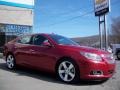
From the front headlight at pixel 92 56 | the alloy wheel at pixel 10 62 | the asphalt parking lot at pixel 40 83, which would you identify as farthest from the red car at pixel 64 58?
the alloy wheel at pixel 10 62

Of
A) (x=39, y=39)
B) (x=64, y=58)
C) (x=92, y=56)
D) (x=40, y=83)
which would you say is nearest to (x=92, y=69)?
(x=92, y=56)

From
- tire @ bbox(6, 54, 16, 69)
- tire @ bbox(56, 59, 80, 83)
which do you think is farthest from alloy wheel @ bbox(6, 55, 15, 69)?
tire @ bbox(56, 59, 80, 83)

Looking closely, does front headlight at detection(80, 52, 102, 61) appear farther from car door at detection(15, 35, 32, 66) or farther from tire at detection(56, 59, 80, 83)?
car door at detection(15, 35, 32, 66)

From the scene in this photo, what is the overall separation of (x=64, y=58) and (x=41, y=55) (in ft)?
3.20

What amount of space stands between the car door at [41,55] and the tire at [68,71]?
32cm

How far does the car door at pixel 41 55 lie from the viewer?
9570mm

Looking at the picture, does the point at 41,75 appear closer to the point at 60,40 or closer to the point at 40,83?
the point at 60,40

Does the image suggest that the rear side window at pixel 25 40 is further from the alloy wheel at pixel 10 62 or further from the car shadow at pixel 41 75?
the car shadow at pixel 41 75

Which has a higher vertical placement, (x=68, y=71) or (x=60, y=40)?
(x=60, y=40)

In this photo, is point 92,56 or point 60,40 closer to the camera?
point 92,56

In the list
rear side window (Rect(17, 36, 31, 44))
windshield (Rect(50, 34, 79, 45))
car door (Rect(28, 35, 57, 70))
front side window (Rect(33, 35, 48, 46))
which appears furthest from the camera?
rear side window (Rect(17, 36, 31, 44))

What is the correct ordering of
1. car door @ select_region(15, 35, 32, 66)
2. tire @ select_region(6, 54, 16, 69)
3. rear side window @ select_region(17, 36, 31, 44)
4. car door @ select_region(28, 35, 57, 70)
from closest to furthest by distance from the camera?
car door @ select_region(28, 35, 57, 70), car door @ select_region(15, 35, 32, 66), rear side window @ select_region(17, 36, 31, 44), tire @ select_region(6, 54, 16, 69)

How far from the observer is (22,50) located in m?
10.8

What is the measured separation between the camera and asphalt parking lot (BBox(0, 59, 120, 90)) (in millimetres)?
8297
